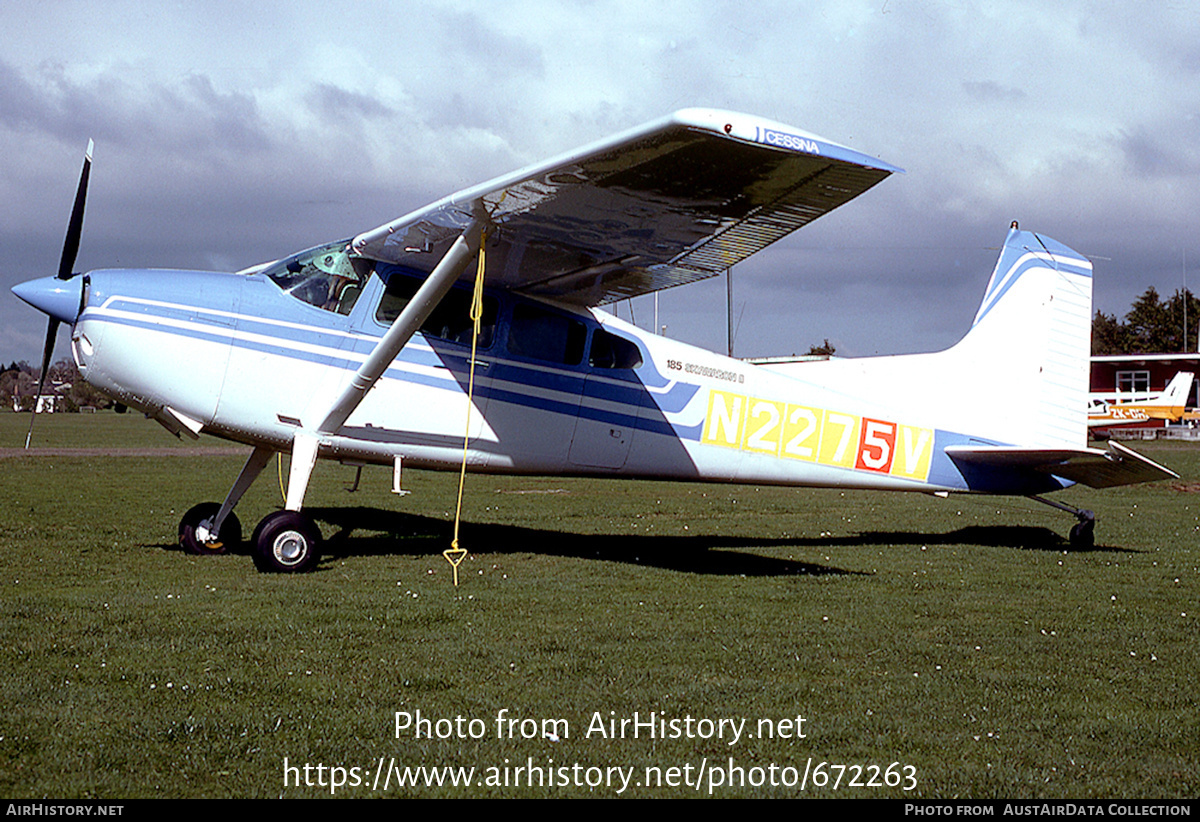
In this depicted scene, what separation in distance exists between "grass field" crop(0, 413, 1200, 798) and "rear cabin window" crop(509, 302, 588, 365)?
202 centimetres

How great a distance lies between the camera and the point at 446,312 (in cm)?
964

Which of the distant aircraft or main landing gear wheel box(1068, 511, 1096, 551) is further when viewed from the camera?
the distant aircraft

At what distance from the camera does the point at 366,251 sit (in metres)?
9.15

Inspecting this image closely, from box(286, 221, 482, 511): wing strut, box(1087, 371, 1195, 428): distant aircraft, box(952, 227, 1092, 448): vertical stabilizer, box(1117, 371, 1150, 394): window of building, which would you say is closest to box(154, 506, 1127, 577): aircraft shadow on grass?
box(286, 221, 482, 511): wing strut

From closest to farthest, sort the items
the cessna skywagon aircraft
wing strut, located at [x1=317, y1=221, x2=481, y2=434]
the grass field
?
the grass field, the cessna skywagon aircraft, wing strut, located at [x1=317, y1=221, x2=481, y2=434]

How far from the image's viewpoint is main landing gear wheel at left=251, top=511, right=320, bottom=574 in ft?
27.9

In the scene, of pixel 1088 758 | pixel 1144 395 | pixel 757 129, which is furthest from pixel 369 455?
pixel 1144 395

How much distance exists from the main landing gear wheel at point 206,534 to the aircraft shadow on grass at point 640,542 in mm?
942

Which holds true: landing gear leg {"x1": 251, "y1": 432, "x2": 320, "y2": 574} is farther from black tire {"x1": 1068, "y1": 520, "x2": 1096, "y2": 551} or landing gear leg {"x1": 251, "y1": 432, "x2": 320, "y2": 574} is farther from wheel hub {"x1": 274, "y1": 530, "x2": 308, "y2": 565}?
black tire {"x1": 1068, "y1": 520, "x2": 1096, "y2": 551}

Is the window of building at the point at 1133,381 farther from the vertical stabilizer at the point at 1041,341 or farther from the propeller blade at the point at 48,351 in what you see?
the propeller blade at the point at 48,351

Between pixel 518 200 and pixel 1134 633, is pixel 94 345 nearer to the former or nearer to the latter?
pixel 518 200

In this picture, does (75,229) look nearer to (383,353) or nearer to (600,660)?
(383,353)

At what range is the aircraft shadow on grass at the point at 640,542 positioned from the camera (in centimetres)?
971

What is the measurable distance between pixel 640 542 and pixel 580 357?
2616mm
